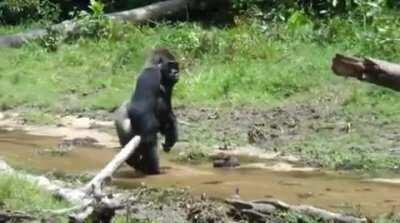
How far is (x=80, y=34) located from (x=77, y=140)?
566cm

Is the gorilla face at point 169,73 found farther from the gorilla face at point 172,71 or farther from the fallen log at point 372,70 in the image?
the fallen log at point 372,70

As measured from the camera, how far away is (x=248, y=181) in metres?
8.72

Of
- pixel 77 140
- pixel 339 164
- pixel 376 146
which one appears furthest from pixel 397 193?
pixel 77 140

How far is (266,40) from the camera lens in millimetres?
14508

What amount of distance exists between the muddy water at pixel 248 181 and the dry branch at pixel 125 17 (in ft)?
20.2

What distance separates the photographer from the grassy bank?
10493mm

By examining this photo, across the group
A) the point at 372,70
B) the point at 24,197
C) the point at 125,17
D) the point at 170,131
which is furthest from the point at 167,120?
the point at 125,17

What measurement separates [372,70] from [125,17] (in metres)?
11.9

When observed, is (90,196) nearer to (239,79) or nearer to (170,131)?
(170,131)

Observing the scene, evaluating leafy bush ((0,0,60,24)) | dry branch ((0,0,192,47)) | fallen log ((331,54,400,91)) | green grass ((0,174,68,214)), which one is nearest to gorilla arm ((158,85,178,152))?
green grass ((0,174,68,214))

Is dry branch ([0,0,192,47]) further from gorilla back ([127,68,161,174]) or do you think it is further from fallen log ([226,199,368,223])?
fallen log ([226,199,368,223])

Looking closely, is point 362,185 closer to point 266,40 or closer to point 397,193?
point 397,193

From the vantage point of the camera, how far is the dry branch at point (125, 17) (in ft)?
53.7

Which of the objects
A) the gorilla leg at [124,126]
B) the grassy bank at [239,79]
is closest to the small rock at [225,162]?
the grassy bank at [239,79]
